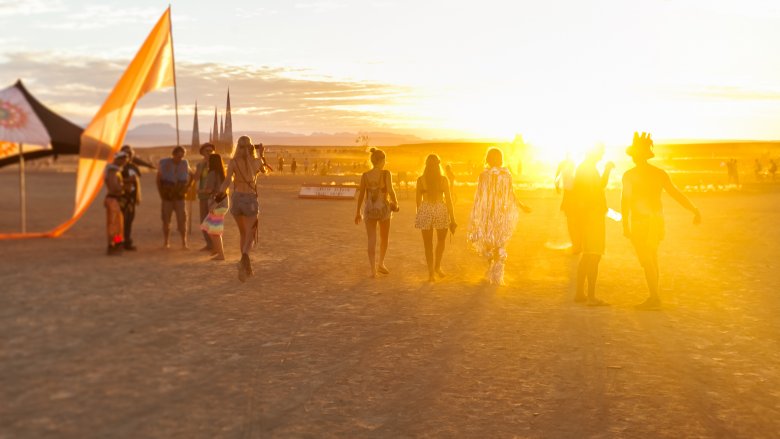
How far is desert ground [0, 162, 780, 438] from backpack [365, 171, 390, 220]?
95 cm

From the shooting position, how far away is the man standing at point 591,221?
348 inches

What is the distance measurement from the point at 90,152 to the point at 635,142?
889 cm

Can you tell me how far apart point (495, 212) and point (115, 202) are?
665 cm

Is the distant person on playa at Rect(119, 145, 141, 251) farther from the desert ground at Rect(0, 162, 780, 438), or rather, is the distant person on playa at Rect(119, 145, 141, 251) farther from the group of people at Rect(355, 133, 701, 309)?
the group of people at Rect(355, 133, 701, 309)

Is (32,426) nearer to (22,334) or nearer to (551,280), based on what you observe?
(22,334)

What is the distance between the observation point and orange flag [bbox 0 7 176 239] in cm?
1264

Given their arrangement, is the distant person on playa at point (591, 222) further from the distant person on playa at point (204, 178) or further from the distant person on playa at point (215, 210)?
the distant person on playa at point (204, 178)

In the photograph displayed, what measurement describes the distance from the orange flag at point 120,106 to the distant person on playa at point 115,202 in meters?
0.17

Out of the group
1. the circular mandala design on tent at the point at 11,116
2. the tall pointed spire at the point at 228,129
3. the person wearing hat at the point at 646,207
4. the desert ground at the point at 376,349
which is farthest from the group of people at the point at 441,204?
the tall pointed spire at the point at 228,129

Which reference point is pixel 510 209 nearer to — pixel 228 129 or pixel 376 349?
pixel 376 349

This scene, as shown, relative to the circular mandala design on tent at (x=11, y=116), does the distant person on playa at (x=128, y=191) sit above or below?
below

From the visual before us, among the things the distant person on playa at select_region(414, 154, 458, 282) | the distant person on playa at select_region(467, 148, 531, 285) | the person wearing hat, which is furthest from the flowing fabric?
the person wearing hat

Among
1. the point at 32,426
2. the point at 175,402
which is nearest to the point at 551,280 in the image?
the point at 175,402

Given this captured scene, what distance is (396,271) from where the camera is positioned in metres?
11.5
